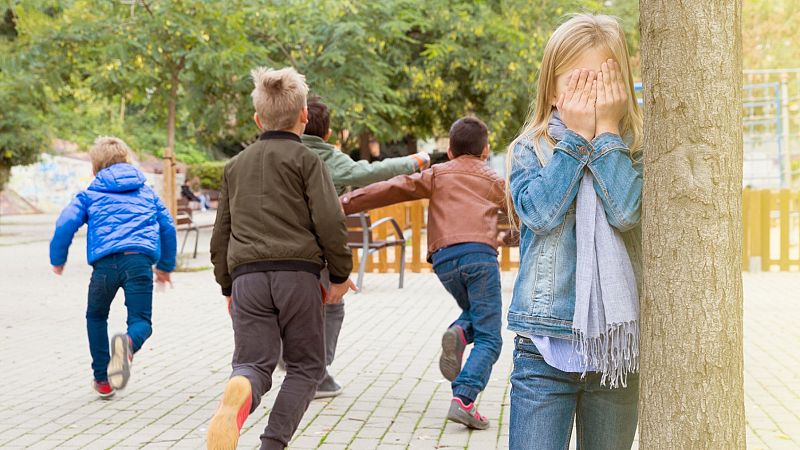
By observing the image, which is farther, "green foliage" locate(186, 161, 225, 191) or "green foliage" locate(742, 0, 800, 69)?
"green foliage" locate(186, 161, 225, 191)

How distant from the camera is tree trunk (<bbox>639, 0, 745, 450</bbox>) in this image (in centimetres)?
233

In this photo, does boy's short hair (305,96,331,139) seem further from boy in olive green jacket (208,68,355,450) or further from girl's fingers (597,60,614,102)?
girl's fingers (597,60,614,102)

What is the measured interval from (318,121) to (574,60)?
315 centimetres

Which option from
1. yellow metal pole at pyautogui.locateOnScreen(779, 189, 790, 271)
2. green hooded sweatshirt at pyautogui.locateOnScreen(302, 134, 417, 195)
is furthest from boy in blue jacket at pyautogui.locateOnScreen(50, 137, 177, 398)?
yellow metal pole at pyautogui.locateOnScreen(779, 189, 790, 271)

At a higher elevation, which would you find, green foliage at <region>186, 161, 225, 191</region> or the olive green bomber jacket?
green foliage at <region>186, 161, 225, 191</region>

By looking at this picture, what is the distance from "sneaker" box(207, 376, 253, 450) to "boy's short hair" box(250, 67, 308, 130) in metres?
1.13

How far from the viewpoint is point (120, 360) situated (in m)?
6.19

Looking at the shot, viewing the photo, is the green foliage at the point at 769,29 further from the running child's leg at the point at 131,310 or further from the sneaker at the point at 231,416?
the sneaker at the point at 231,416

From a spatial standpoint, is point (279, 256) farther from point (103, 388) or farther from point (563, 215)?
point (103, 388)

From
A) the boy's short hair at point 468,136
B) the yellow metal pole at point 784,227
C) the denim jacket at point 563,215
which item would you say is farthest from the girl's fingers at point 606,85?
the yellow metal pole at point 784,227

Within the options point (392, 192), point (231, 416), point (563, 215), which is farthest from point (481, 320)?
point (563, 215)

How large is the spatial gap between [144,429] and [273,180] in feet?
6.45

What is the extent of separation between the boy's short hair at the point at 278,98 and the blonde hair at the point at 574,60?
6.09 feet

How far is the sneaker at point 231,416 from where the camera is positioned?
384 cm
